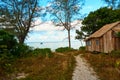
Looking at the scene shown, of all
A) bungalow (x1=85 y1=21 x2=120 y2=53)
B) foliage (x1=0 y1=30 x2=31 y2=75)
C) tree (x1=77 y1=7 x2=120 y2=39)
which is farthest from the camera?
tree (x1=77 y1=7 x2=120 y2=39)

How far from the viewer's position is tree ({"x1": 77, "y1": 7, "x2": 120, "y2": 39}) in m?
52.0

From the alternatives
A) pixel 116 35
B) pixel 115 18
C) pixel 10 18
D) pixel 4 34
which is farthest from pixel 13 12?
pixel 115 18

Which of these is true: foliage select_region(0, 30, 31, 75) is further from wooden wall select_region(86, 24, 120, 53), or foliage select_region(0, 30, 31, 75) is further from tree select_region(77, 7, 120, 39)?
tree select_region(77, 7, 120, 39)

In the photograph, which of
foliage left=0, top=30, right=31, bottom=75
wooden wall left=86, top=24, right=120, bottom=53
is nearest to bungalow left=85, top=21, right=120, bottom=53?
wooden wall left=86, top=24, right=120, bottom=53

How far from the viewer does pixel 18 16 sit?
133ft

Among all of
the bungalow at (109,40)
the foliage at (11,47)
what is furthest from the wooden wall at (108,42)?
the foliage at (11,47)

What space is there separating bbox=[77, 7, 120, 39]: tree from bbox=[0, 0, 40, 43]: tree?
51.9 feet

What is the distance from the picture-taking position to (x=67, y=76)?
15648 mm

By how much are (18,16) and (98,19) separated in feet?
62.0

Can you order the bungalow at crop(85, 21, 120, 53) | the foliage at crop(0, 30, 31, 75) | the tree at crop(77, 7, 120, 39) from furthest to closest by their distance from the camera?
the tree at crop(77, 7, 120, 39), the bungalow at crop(85, 21, 120, 53), the foliage at crop(0, 30, 31, 75)

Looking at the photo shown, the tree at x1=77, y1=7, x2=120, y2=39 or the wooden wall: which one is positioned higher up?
the tree at x1=77, y1=7, x2=120, y2=39

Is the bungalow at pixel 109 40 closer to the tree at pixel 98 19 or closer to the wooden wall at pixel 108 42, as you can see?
the wooden wall at pixel 108 42

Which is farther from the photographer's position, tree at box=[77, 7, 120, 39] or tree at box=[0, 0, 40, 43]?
tree at box=[77, 7, 120, 39]

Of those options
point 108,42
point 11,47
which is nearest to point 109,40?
point 108,42
